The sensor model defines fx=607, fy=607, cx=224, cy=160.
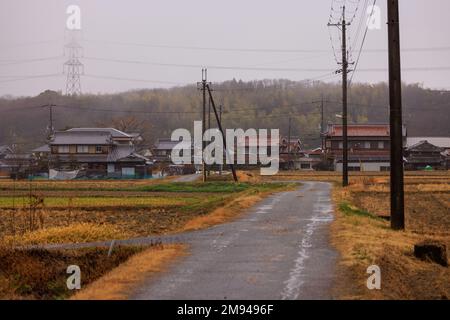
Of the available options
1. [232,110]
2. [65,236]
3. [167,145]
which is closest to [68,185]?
[65,236]

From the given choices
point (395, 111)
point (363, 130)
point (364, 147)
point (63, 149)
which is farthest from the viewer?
point (363, 130)

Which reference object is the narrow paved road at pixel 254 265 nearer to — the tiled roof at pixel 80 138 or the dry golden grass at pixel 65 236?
the dry golden grass at pixel 65 236

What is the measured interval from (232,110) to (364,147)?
55.8 m

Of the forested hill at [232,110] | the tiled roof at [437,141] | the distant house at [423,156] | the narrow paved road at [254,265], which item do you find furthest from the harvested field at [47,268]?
the forested hill at [232,110]

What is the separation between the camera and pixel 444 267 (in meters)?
11.7

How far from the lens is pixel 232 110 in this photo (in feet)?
432

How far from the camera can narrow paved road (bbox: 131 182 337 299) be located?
8.33 m

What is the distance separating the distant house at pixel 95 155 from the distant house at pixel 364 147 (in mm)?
24714

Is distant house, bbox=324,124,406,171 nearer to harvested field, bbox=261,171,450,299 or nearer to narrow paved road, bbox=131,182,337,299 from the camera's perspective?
harvested field, bbox=261,171,450,299

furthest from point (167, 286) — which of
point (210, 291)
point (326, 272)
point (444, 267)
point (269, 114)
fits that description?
point (269, 114)

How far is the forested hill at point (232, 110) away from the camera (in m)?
118

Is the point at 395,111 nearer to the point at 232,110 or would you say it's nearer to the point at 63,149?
Answer: the point at 63,149

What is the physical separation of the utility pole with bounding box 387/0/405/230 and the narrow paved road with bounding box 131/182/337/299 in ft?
6.65
